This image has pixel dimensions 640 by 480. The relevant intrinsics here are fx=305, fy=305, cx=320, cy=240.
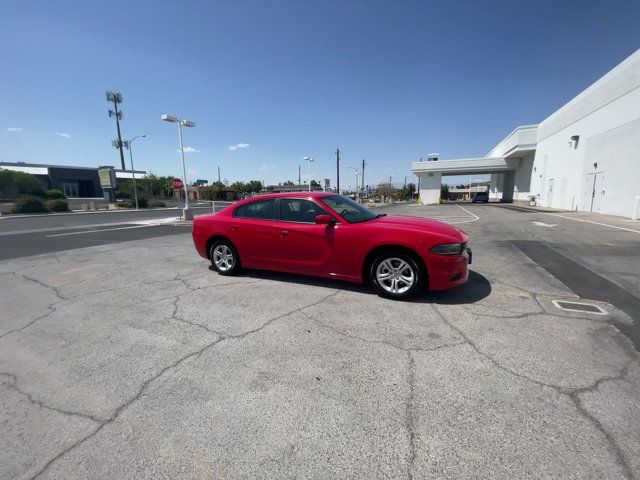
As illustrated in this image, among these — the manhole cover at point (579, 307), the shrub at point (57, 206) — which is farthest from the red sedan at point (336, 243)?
the shrub at point (57, 206)

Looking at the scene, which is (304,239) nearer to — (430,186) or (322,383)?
(322,383)

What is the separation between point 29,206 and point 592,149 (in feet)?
165

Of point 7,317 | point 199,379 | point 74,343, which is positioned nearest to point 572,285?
→ point 199,379

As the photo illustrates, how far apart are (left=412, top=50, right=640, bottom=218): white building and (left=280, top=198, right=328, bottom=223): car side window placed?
17.4 meters

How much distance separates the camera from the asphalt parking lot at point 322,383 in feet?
5.85

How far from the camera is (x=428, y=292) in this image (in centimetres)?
447

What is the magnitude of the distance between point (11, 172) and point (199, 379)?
63.5 metres

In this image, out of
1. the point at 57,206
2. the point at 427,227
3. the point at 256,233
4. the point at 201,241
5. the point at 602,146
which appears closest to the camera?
the point at 427,227

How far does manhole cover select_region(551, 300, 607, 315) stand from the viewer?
3752 mm

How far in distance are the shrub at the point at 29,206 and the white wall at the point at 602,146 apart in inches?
1960

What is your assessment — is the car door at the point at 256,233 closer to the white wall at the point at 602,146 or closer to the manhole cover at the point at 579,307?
the manhole cover at the point at 579,307

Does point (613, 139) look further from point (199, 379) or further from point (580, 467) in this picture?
point (199, 379)

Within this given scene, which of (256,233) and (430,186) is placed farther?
(430,186)

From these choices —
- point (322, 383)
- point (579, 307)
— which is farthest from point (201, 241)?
point (579, 307)
